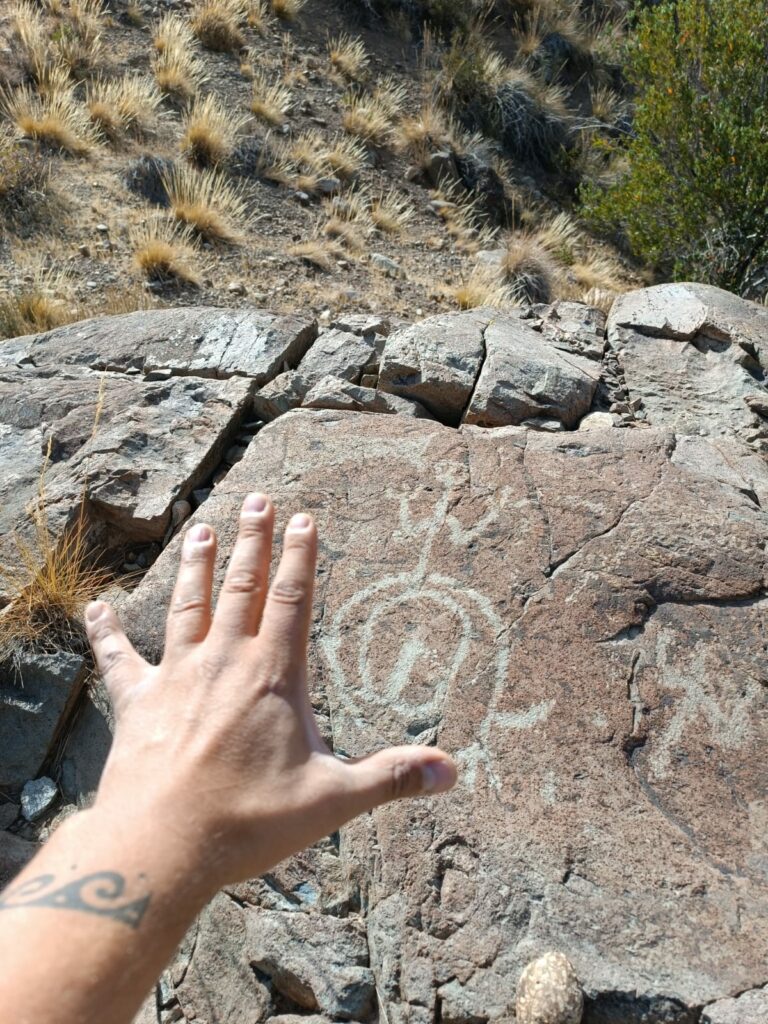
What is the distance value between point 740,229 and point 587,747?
15.4 feet

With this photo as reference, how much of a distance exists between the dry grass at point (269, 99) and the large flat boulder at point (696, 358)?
5.43 metres

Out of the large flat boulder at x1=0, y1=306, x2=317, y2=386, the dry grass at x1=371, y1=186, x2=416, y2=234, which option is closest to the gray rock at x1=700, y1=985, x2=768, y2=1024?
the large flat boulder at x1=0, y1=306, x2=317, y2=386

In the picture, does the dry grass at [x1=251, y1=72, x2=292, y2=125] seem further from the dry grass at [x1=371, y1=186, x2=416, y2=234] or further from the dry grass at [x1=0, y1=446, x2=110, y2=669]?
the dry grass at [x1=0, y1=446, x2=110, y2=669]

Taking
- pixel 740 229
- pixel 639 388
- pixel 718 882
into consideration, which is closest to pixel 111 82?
pixel 740 229

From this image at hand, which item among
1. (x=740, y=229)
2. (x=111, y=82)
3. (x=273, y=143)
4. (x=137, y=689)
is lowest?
(x=740, y=229)

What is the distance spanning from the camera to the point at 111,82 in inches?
325

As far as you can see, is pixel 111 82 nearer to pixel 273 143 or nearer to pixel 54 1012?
pixel 273 143

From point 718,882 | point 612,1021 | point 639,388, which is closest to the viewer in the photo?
point 612,1021

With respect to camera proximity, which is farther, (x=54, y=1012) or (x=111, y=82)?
(x=111, y=82)

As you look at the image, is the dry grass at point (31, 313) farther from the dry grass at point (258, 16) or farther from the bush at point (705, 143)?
the dry grass at point (258, 16)

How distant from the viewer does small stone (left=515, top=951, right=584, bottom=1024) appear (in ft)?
6.30

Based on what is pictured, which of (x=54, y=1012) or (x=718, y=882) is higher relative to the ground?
(x=54, y=1012)

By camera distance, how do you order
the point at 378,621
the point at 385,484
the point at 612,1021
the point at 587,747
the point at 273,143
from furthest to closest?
the point at 273,143 → the point at 385,484 → the point at 378,621 → the point at 587,747 → the point at 612,1021

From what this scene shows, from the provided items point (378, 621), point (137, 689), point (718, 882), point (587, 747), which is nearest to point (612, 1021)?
point (718, 882)
